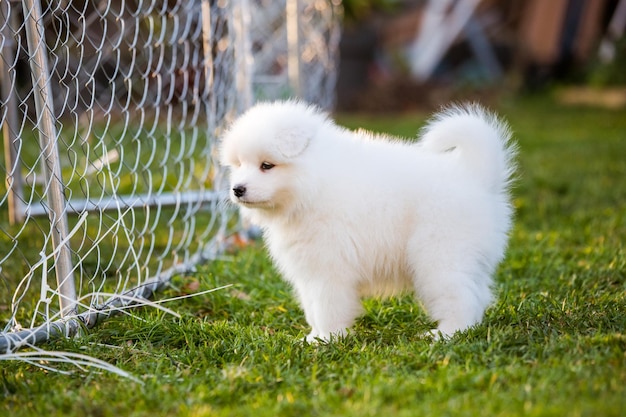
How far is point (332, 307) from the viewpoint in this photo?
2.87 meters

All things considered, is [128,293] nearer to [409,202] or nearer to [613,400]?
[409,202]

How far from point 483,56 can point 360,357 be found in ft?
40.0

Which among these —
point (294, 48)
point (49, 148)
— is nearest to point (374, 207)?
point (49, 148)

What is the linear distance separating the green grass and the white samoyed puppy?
19 cm

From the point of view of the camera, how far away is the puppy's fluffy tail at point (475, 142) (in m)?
2.92

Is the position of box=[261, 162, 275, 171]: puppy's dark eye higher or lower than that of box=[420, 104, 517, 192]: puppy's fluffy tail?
lower

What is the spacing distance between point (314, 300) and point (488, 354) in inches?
29.2

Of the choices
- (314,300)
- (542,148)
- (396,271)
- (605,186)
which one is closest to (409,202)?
(396,271)

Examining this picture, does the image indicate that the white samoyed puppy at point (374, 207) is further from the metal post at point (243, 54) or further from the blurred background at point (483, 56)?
the blurred background at point (483, 56)

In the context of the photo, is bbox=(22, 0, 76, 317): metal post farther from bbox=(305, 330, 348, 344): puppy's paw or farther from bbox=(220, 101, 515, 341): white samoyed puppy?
bbox=(305, 330, 348, 344): puppy's paw

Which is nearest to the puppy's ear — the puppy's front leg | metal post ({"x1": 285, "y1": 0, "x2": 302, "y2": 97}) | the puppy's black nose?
the puppy's black nose

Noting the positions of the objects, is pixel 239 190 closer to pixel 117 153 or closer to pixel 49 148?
pixel 49 148

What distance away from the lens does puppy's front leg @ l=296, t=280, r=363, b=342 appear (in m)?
2.87

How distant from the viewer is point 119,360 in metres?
2.61
